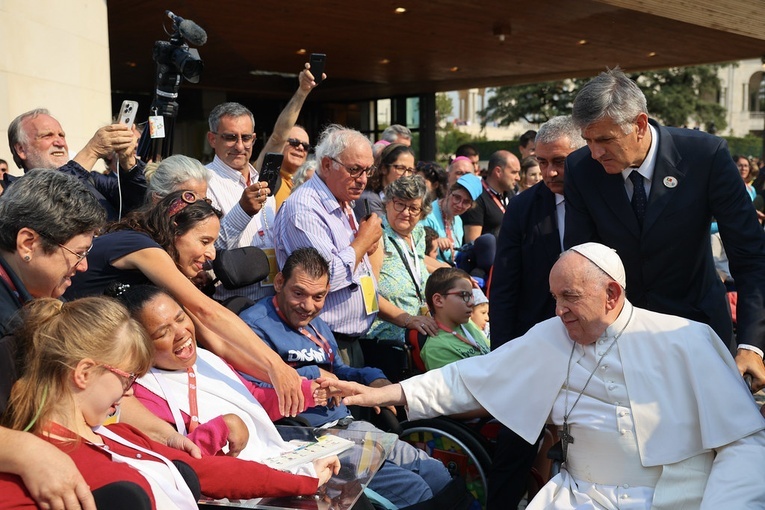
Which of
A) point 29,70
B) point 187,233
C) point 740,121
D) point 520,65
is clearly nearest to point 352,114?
point 520,65

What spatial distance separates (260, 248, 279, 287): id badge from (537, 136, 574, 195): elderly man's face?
4.94 ft

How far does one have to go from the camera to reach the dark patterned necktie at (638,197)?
10.9ft

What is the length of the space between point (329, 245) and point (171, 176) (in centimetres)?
91

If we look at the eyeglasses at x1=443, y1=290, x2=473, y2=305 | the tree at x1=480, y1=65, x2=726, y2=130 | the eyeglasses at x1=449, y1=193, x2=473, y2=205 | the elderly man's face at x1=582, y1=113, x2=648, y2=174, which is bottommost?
the eyeglasses at x1=443, y1=290, x2=473, y2=305

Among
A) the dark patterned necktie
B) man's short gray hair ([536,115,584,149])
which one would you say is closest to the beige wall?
man's short gray hair ([536,115,584,149])

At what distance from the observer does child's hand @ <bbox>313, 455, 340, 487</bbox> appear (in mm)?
2729

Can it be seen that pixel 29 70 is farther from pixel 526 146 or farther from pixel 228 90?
pixel 228 90

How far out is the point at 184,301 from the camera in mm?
3105

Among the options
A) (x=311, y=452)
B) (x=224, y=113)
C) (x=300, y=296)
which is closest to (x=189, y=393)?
(x=311, y=452)

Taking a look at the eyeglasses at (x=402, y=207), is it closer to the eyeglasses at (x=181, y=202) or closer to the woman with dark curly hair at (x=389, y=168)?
the woman with dark curly hair at (x=389, y=168)

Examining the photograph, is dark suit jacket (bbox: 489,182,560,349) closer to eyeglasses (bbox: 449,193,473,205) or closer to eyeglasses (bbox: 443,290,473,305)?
eyeglasses (bbox: 443,290,473,305)

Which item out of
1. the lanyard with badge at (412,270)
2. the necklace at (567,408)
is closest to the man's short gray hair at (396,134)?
the lanyard with badge at (412,270)

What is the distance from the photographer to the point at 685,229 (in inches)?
128

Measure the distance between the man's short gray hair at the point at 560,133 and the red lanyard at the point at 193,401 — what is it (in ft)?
6.45
